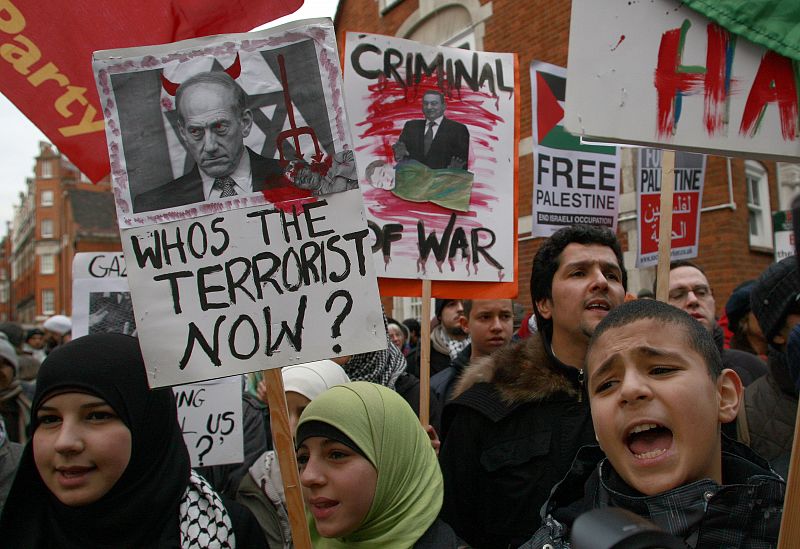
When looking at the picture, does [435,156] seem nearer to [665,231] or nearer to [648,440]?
[665,231]

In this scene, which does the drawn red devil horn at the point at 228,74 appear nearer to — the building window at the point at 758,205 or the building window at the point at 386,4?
the building window at the point at 758,205

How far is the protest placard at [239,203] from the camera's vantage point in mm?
1958

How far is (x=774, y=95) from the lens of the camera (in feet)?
5.70

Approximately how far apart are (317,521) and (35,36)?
2.05m

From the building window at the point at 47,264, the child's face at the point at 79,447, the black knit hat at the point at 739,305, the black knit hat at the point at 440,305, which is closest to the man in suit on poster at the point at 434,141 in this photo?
the child's face at the point at 79,447

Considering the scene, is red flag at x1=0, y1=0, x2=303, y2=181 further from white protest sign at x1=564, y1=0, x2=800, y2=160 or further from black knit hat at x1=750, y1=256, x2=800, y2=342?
black knit hat at x1=750, y1=256, x2=800, y2=342

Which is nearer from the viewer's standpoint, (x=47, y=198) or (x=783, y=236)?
(x=783, y=236)

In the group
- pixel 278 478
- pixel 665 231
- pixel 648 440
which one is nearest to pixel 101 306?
pixel 278 478

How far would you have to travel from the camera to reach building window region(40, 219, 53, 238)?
212ft

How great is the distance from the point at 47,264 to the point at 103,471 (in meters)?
70.8

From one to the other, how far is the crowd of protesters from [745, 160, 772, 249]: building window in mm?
7241

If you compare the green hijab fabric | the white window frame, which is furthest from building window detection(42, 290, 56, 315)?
the green hijab fabric

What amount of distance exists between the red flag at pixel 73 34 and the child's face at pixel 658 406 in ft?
5.74

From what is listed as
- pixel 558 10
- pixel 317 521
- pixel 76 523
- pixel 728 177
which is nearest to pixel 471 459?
pixel 317 521
